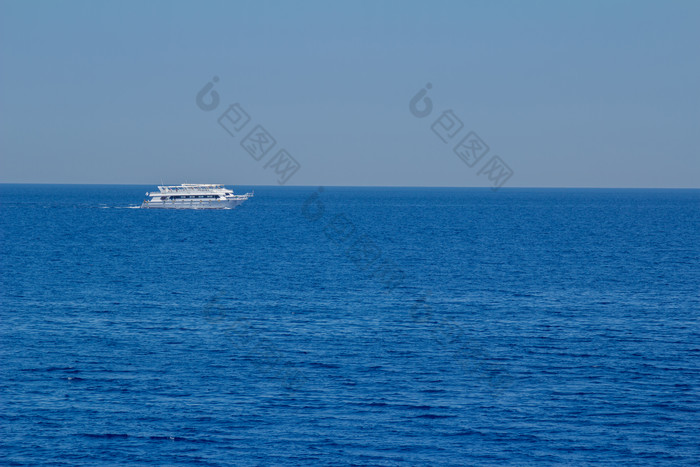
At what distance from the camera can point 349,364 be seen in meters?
48.3

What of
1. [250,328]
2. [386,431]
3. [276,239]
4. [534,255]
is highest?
[276,239]

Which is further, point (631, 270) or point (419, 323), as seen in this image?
point (631, 270)

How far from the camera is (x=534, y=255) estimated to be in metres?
114

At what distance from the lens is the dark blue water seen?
118ft

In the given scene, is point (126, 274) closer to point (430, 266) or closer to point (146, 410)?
point (430, 266)

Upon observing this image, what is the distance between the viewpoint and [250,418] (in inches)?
1540

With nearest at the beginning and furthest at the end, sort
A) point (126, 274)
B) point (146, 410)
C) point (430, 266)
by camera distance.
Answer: point (146, 410)
point (126, 274)
point (430, 266)

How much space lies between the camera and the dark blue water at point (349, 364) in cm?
3594

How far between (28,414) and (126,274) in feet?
170

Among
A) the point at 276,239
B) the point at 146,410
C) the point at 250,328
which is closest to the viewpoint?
the point at 146,410

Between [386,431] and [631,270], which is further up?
[631,270]


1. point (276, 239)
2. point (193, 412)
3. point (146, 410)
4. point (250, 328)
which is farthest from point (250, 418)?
point (276, 239)

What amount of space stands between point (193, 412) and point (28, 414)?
850 cm

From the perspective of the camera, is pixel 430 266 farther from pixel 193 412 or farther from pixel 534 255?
pixel 193 412
